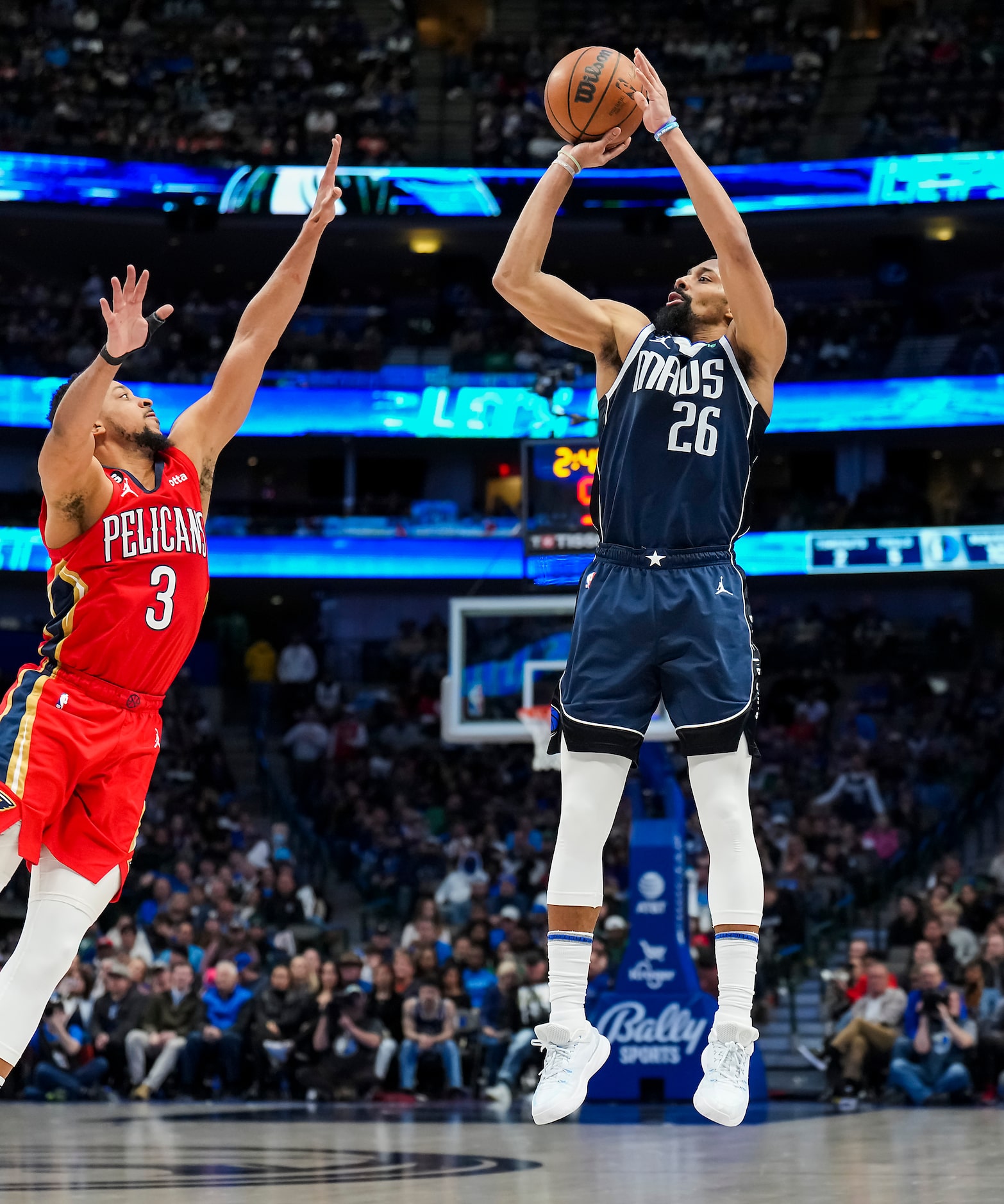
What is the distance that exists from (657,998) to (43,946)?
8.92 meters

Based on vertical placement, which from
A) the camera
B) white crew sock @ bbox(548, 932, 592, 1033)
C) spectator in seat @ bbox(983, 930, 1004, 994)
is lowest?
the camera

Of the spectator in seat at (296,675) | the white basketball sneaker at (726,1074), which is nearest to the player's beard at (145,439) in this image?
the white basketball sneaker at (726,1074)

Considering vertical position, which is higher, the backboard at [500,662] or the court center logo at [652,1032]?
the backboard at [500,662]

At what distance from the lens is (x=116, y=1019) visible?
50.0ft

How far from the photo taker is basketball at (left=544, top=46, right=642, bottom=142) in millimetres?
6188

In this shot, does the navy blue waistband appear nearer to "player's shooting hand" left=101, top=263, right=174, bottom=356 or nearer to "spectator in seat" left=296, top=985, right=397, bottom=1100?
"player's shooting hand" left=101, top=263, right=174, bottom=356

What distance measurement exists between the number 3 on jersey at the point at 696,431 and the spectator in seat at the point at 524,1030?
30.3ft

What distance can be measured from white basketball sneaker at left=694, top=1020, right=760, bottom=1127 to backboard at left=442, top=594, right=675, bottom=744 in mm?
8845

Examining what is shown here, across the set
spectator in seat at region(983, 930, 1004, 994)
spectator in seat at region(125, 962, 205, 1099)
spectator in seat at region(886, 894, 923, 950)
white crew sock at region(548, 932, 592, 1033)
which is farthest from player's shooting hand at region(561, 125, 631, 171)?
spectator in seat at region(886, 894, 923, 950)

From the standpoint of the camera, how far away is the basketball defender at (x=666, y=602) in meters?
5.77

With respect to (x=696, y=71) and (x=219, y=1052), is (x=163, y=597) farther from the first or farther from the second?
(x=696, y=71)

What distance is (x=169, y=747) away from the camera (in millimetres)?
24953

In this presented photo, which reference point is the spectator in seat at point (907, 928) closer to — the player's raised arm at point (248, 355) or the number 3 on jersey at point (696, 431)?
the player's raised arm at point (248, 355)

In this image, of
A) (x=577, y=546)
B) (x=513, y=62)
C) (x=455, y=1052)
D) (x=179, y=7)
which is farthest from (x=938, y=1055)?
(x=179, y=7)
